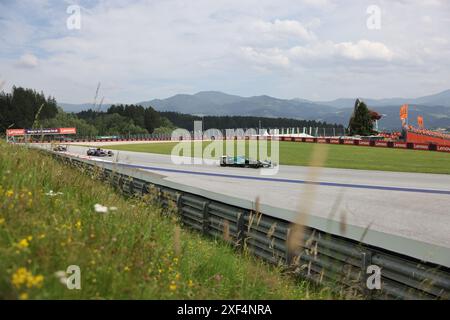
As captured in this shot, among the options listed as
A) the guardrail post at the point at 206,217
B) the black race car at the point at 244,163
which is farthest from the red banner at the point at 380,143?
the guardrail post at the point at 206,217

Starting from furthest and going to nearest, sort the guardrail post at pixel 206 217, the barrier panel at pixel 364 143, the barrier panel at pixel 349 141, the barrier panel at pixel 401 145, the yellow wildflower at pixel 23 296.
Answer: the barrier panel at pixel 349 141
the barrier panel at pixel 364 143
the barrier panel at pixel 401 145
the guardrail post at pixel 206 217
the yellow wildflower at pixel 23 296

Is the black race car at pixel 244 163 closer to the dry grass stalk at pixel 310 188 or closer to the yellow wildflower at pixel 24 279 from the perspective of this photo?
the dry grass stalk at pixel 310 188

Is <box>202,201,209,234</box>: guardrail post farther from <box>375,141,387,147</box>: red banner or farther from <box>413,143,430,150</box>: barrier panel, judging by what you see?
<box>375,141,387,147</box>: red banner

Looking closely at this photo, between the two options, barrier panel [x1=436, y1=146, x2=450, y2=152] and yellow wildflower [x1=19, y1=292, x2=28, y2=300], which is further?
barrier panel [x1=436, y1=146, x2=450, y2=152]

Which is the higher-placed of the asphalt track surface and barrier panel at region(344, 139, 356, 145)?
barrier panel at region(344, 139, 356, 145)

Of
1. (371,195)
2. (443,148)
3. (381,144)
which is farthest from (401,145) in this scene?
(371,195)

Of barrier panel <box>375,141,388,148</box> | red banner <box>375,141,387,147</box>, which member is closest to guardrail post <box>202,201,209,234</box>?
barrier panel <box>375,141,388,148</box>

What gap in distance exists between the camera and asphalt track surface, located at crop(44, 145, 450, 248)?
10.6 m

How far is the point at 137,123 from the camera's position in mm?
162125

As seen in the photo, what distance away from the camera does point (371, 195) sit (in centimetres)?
1606

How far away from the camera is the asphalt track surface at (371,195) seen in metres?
10.6

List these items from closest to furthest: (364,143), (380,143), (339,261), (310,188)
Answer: (310,188) < (339,261) < (380,143) < (364,143)

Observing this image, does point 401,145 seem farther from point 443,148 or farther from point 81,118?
point 81,118

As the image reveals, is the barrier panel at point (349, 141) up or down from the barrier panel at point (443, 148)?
up
